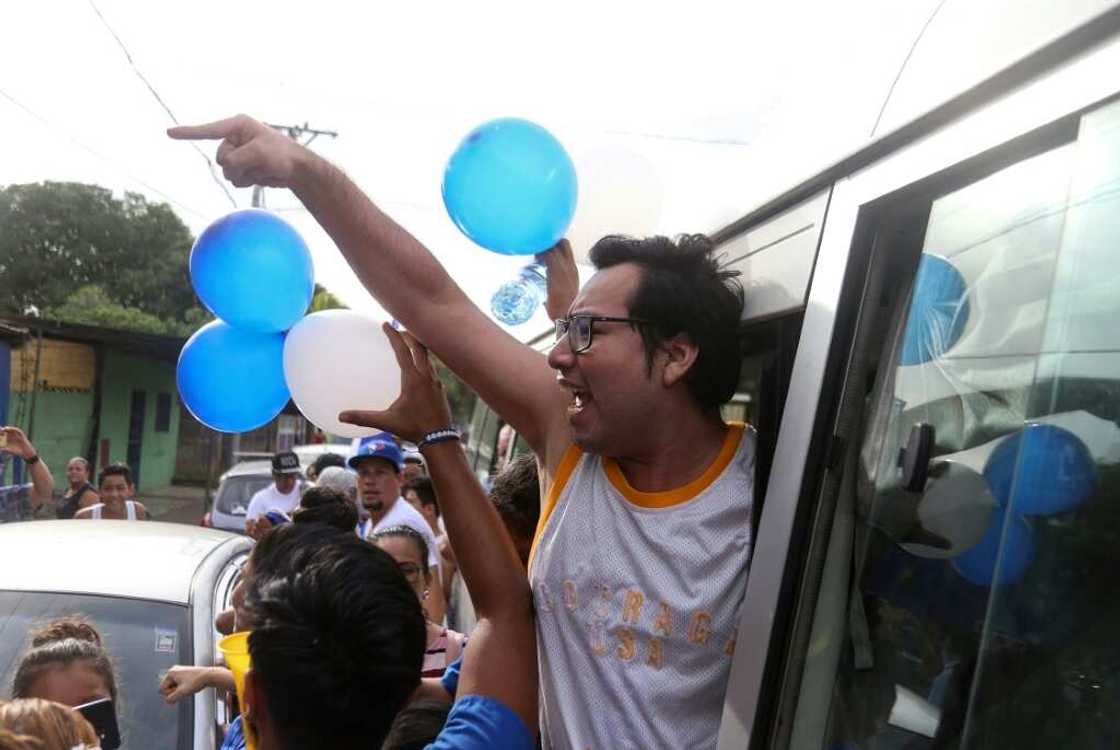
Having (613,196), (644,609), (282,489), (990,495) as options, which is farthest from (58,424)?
(990,495)

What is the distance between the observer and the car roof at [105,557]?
11.4 feet

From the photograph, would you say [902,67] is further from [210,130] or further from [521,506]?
[521,506]

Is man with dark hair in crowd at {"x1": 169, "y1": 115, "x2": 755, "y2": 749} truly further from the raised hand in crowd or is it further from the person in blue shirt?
the raised hand in crowd

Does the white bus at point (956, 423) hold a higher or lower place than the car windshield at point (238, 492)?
higher

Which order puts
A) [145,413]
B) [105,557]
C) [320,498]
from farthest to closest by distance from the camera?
[145,413] → [320,498] → [105,557]

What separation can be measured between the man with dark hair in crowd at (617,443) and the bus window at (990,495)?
0.68 feet

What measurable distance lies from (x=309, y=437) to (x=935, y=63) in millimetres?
40642

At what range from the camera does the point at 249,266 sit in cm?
239

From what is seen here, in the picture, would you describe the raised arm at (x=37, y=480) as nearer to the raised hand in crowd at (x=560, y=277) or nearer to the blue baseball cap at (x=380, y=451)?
the blue baseball cap at (x=380, y=451)

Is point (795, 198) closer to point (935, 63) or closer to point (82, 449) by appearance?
point (935, 63)

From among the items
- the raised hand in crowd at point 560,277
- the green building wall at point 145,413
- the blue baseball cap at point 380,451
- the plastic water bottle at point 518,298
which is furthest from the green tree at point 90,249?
the raised hand in crowd at point 560,277

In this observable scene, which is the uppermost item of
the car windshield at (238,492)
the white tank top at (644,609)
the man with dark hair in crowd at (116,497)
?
the white tank top at (644,609)

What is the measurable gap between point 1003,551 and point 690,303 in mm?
734

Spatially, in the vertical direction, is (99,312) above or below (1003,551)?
below
